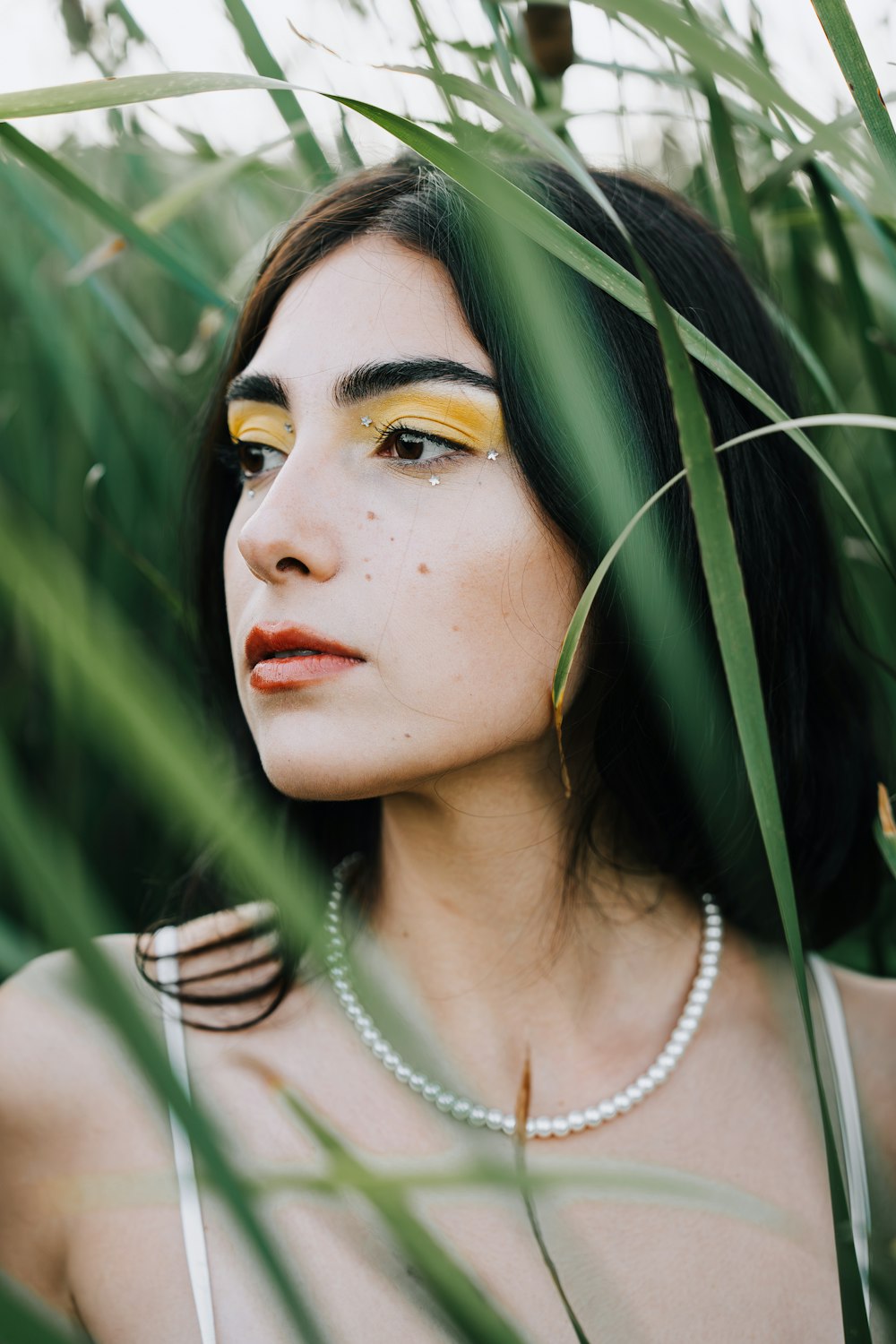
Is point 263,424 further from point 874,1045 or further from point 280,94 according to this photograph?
point 874,1045

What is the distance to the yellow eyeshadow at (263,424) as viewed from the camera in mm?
926

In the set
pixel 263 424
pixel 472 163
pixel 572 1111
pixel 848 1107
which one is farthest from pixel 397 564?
pixel 848 1107

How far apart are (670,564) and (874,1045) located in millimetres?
540

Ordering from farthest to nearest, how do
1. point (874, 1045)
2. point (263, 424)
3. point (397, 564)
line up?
1. point (874, 1045)
2. point (263, 424)
3. point (397, 564)

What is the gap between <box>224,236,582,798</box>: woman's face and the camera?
2.74 feet

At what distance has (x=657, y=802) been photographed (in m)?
1.08

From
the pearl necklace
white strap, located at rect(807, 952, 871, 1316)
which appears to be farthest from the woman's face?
white strap, located at rect(807, 952, 871, 1316)

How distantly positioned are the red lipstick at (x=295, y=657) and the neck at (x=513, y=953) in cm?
20

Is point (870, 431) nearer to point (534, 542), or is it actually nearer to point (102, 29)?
point (534, 542)

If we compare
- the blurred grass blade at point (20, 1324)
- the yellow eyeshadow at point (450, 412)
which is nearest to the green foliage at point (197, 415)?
the blurred grass blade at point (20, 1324)

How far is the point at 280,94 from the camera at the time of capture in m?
1.00

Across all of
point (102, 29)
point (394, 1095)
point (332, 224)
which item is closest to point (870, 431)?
point (332, 224)

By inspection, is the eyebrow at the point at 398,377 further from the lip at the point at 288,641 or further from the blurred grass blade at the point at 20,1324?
the blurred grass blade at the point at 20,1324

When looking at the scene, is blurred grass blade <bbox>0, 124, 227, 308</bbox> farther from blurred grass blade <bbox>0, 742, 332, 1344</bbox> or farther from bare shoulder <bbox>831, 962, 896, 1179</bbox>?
bare shoulder <bbox>831, 962, 896, 1179</bbox>
